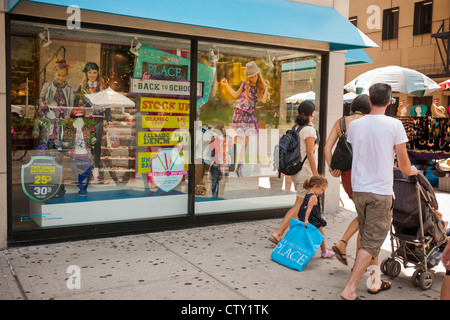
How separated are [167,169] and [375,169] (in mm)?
3478

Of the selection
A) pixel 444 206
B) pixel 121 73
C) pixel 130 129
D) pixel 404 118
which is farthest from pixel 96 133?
pixel 404 118

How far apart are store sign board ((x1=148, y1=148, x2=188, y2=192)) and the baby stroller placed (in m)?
3.21

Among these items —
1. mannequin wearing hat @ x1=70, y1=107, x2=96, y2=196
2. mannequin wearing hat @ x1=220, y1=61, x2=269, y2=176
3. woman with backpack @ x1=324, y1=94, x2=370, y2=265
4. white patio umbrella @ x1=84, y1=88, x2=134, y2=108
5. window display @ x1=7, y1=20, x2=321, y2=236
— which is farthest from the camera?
mannequin wearing hat @ x1=220, y1=61, x2=269, y2=176

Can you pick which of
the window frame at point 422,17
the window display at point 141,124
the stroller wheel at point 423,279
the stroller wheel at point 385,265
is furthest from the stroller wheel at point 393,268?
the window frame at point 422,17

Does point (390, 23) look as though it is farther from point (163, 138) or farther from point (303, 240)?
point (303, 240)

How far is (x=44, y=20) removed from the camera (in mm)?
5566

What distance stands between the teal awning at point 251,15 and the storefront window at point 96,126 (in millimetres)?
847

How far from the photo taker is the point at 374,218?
163 inches

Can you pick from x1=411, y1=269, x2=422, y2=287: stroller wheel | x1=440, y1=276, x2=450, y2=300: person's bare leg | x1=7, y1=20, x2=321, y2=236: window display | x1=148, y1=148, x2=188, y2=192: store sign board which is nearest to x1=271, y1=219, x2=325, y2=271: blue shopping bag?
x1=411, y1=269, x2=422, y2=287: stroller wheel

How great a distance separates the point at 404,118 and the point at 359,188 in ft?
29.4

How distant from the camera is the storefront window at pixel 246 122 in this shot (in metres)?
7.21

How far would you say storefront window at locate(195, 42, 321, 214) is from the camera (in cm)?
721

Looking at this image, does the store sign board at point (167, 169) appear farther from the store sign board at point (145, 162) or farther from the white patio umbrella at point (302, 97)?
the white patio umbrella at point (302, 97)

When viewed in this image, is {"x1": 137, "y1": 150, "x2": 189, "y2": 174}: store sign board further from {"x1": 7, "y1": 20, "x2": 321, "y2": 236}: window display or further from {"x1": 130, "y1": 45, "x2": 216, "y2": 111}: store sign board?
{"x1": 130, "y1": 45, "x2": 216, "y2": 111}: store sign board
